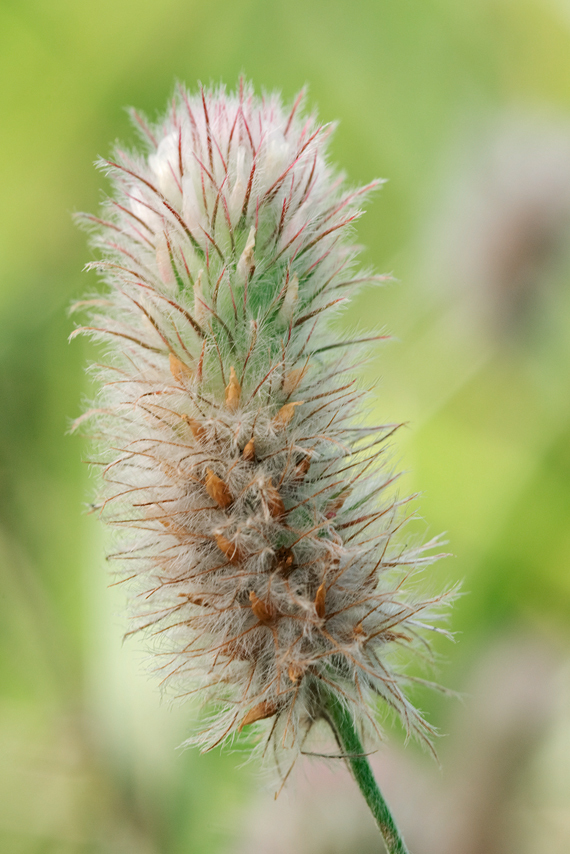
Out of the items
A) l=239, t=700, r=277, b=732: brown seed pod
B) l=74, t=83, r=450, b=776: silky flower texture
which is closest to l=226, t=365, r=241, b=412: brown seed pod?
l=74, t=83, r=450, b=776: silky flower texture

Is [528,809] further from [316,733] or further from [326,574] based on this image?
[326,574]

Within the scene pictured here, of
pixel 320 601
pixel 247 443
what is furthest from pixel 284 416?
pixel 320 601

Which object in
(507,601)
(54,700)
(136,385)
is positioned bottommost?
(507,601)

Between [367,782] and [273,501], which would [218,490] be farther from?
[367,782]

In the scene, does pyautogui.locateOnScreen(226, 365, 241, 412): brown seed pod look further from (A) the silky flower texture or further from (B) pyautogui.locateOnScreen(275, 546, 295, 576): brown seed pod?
(B) pyautogui.locateOnScreen(275, 546, 295, 576): brown seed pod

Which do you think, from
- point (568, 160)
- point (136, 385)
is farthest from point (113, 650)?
point (568, 160)
